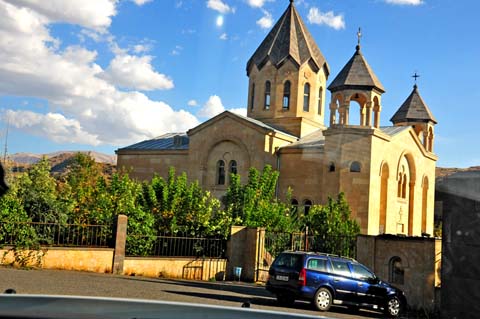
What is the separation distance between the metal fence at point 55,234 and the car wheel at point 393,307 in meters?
9.48

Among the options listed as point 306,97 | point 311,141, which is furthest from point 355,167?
point 306,97

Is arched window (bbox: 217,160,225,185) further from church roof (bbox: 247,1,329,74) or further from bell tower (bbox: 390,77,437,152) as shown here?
bell tower (bbox: 390,77,437,152)

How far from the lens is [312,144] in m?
33.2

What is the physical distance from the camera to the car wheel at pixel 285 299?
14.1m

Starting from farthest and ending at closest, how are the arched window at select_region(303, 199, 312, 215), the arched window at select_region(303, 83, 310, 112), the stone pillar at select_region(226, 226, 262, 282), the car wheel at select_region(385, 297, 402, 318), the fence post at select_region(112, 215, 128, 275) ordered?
the arched window at select_region(303, 83, 310, 112), the arched window at select_region(303, 199, 312, 215), the stone pillar at select_region(226, 226, 262, 282), the fence post at select_region(112, 215, 128, 275), the car wheel at select_region(385, 297, 402, 318)

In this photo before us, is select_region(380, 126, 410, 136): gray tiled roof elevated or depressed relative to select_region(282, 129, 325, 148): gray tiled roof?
elevated

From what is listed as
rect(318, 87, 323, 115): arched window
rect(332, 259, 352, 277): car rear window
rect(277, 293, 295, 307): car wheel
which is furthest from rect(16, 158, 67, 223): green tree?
rect(318, 87, 323, 115): arched window

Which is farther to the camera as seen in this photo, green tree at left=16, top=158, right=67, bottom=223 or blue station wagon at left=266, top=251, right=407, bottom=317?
green tree at left=16, top=158, right=67, bottom=223

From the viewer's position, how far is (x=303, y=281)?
13.8m

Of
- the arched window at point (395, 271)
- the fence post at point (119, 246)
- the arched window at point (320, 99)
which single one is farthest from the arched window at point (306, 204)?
the arched window at point (395, 271)

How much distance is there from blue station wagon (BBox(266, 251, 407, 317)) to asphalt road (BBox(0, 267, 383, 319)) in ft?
1.14

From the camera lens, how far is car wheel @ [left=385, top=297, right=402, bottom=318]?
1423 centimetres

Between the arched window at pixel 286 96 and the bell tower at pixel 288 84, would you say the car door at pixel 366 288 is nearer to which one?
the bell tower at pixel 288 84

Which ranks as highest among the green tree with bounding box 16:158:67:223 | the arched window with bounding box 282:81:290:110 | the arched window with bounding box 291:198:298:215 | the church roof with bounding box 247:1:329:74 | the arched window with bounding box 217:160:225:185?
the church roof with bounding box 247:1:329:74
